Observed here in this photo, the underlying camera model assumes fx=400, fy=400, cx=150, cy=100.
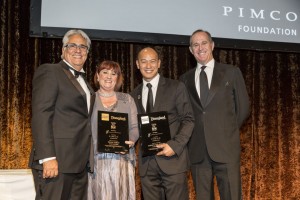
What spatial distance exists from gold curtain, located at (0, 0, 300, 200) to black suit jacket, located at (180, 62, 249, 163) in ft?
5.36

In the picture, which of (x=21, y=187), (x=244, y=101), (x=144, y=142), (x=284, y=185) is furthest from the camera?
(x=284, y=185)

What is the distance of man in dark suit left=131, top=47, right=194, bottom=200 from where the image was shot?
2.88m

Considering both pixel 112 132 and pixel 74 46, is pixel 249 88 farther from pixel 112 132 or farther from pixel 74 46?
pixel 74 46

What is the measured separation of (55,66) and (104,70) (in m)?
0.44

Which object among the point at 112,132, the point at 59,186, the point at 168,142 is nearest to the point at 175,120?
the point at 168,142

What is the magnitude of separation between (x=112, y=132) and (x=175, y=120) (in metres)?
0.51

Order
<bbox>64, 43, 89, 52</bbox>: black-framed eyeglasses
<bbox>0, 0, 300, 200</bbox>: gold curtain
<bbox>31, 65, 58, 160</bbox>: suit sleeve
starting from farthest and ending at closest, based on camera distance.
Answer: <bbox>0, 0, 300, 200</bbox>: gold curtain
<bbox>64, 43, 89, 52</bbox>: black-framed eyeglasses
<bbox>31, 65, 58, 160</bbox>: suit sleeve

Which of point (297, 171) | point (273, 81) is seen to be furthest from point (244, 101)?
point (297, 171)

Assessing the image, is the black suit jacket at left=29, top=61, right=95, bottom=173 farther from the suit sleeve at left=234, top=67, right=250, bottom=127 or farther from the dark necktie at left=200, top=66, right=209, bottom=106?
the suit sleeve at left=234, top=67, right=250, bottom=127

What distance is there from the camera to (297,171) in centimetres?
526

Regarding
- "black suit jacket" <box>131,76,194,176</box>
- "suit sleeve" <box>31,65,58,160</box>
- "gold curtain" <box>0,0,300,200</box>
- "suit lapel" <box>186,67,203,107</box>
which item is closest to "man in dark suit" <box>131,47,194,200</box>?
"black suit jacket" <box>131,76,194,176</box>

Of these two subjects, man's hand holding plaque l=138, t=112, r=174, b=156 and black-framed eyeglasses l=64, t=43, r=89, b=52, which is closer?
black-framed eyeglasses l=64, t=43, r=89, b=52

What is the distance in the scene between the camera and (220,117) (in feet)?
10.1

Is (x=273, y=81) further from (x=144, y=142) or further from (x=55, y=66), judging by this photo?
(x=55, y=66)
